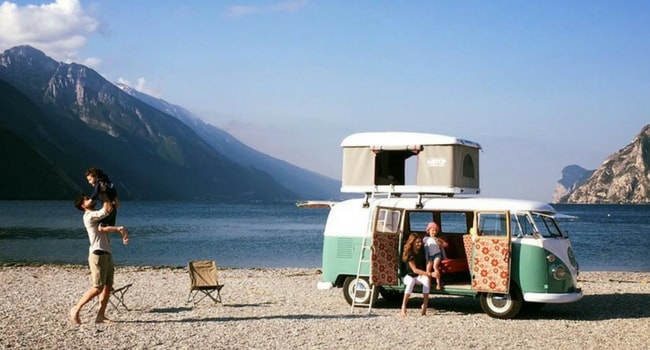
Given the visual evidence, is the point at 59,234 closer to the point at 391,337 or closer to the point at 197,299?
the point at 197,299

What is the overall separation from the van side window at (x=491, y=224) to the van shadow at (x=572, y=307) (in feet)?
6.17

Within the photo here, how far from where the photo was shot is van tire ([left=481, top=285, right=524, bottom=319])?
51.7 ft

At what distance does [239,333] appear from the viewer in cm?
1374

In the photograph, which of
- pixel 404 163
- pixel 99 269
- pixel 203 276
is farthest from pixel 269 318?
pixel 404 163

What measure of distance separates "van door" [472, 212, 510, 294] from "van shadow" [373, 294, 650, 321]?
117 centimetres

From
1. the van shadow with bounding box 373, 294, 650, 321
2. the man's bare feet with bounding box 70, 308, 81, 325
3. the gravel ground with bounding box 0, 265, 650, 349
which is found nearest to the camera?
the gravel ground with bounding box 0, 265, 650, 349

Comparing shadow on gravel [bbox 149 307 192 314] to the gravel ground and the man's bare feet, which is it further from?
the man's bare feet

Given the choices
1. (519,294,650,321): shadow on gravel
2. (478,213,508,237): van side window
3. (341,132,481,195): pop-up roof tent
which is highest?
(341,132,481,195): pop-up roof tent

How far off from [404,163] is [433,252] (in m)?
2.22

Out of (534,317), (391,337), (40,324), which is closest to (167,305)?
(40,324)

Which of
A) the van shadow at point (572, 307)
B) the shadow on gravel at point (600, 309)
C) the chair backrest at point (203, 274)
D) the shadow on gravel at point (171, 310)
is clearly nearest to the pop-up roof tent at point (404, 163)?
the van shadow at point (572, 307)

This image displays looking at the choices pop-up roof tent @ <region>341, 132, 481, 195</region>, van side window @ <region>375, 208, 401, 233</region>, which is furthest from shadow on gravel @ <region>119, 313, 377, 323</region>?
pop-up roof tent @ <region>341, 132, 481, 195</region>

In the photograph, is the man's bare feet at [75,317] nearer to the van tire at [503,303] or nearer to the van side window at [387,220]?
the van side window at [387,220]

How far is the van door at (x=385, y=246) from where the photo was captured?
1638 cm
